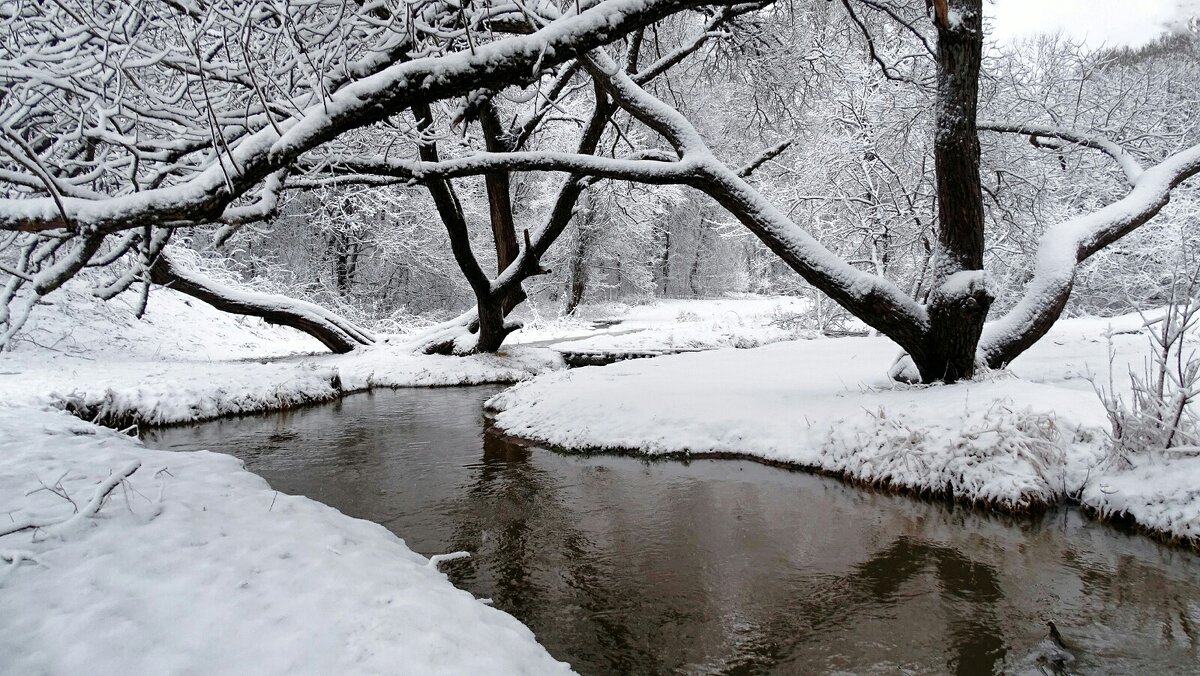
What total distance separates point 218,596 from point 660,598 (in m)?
2.38

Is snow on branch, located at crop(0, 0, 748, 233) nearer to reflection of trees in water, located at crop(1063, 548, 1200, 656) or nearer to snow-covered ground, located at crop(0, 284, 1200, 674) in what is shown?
snow-covered ground, located at crop(0, 284, 1200, 674)

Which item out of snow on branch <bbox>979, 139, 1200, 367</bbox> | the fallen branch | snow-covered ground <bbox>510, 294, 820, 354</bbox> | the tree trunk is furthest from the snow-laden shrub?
the tree trunk

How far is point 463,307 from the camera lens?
29.0 metres

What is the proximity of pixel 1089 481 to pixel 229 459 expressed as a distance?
7220 millimetres

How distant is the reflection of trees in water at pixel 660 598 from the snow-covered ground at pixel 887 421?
54.6 inches

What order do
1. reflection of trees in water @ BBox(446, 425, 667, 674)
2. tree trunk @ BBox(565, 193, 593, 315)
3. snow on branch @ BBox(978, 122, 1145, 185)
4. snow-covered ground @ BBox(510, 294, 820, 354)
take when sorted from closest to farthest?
reflection of trees in water @ BBox(446, 425, 667, 674), snow on branch @ BBox(978, 122, 1145, 185), snow-covered ground @ BBox(510, 294, 820, 354), tree trunk @ BBox(565, 193, 593, 315)

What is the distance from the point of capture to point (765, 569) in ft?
13.6

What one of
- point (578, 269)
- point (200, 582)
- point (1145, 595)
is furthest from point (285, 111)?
point (578, 269)

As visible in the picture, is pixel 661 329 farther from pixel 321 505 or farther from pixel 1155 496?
pixel 321 505

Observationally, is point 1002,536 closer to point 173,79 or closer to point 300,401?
point 173,79

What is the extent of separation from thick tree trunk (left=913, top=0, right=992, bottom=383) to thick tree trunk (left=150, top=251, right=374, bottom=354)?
13.1 meters

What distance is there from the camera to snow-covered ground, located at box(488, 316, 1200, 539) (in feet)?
16.4

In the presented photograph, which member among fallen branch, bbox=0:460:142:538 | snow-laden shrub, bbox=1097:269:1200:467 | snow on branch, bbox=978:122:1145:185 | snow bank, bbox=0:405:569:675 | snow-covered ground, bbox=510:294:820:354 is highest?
snow on branch, bbox=978:122:1145:185

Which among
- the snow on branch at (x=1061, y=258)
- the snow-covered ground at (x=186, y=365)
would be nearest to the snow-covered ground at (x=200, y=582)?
the snow-covered ground at (x=186, y=365)
